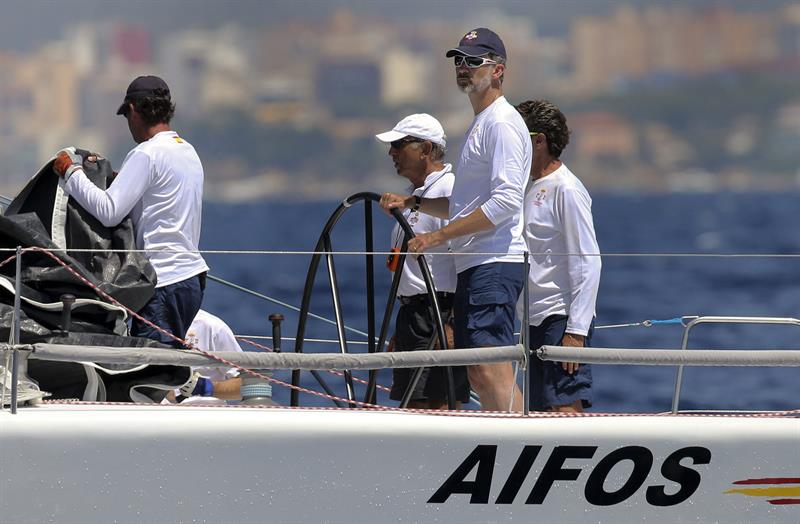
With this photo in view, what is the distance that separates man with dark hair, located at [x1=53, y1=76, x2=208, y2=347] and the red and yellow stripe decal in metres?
2.06

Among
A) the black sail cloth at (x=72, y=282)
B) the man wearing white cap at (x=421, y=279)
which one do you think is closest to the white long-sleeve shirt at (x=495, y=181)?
the man wearing white cap at (x=421, y=279)

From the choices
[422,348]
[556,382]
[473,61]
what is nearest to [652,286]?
[422,348]

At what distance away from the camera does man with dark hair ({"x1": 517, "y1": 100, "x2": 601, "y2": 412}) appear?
18.3ft

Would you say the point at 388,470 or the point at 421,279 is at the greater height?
the point at 421,279

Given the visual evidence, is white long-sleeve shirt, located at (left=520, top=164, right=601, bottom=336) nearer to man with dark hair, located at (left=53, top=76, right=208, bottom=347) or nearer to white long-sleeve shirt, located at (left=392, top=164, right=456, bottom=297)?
white long-sleeve shirt, located at (left=392, top=164, right=456, bottom=297)

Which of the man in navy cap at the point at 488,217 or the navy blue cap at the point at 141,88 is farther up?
the navy blue cap at the point at 141,88

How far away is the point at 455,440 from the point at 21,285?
1.57 meters

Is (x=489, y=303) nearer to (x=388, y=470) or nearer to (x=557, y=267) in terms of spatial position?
(x=557, y=267)

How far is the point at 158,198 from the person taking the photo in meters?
5.82

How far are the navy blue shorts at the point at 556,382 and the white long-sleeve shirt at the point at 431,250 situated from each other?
0.43 meters

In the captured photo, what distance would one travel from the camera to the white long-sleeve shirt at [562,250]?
18.3 ft

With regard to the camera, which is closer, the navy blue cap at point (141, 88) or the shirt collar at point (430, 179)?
the navy blue cap at point (141, 88)

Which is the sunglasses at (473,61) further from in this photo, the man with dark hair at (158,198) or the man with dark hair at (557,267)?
the man with dark hair at (158,198)

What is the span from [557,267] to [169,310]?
1.42 m
